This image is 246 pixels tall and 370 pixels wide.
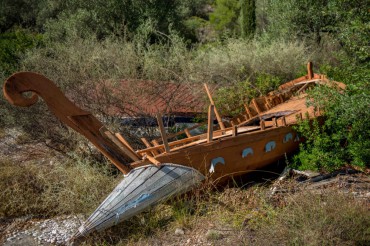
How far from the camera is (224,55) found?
10633 millimetres

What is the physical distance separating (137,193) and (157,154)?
0.91m

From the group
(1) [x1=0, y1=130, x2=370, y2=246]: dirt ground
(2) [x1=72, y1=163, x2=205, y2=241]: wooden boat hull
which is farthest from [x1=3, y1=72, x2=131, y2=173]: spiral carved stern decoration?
(1) [x1=0, y1=130, x2=370, y2=246]: dirt ground

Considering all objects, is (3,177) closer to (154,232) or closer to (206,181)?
(154,232)

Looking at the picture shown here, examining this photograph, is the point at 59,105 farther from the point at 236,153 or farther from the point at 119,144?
the point at 236,153

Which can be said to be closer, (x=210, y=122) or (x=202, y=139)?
(x=210, y=122)

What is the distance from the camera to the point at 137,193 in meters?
4.86

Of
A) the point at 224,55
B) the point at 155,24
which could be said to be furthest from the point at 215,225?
the point at 155,24

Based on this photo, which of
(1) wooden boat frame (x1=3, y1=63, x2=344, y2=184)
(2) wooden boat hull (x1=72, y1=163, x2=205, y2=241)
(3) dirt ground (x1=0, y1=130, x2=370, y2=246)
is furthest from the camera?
(3) dirt ground (x1=0, y1=130, x2=370, y2=246)

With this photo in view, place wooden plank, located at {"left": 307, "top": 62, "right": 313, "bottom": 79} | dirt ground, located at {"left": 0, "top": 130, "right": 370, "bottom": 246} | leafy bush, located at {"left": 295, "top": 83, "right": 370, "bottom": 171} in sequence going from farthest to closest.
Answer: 1. wooden plank, located at {"left": 307, "top": 62, "right": 313, "bottom": 79}
2. leafy bush, located at {"left": 295, "top": 83, "right": 370, "bottom": 171}
3. dirt ground, located at {"left": 0, "top": 130, "right": 370, "bottom": 246}

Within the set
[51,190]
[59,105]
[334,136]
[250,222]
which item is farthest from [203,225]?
[334,136]

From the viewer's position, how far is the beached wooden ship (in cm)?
467

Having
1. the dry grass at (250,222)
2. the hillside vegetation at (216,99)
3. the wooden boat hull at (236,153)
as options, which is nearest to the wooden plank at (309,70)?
the hillside vegetation at (216,99)

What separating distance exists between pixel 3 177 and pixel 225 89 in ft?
14.8

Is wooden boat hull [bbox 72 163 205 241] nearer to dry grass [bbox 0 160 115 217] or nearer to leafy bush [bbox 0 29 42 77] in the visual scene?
dry grass [bbox 0 160 115 217]
